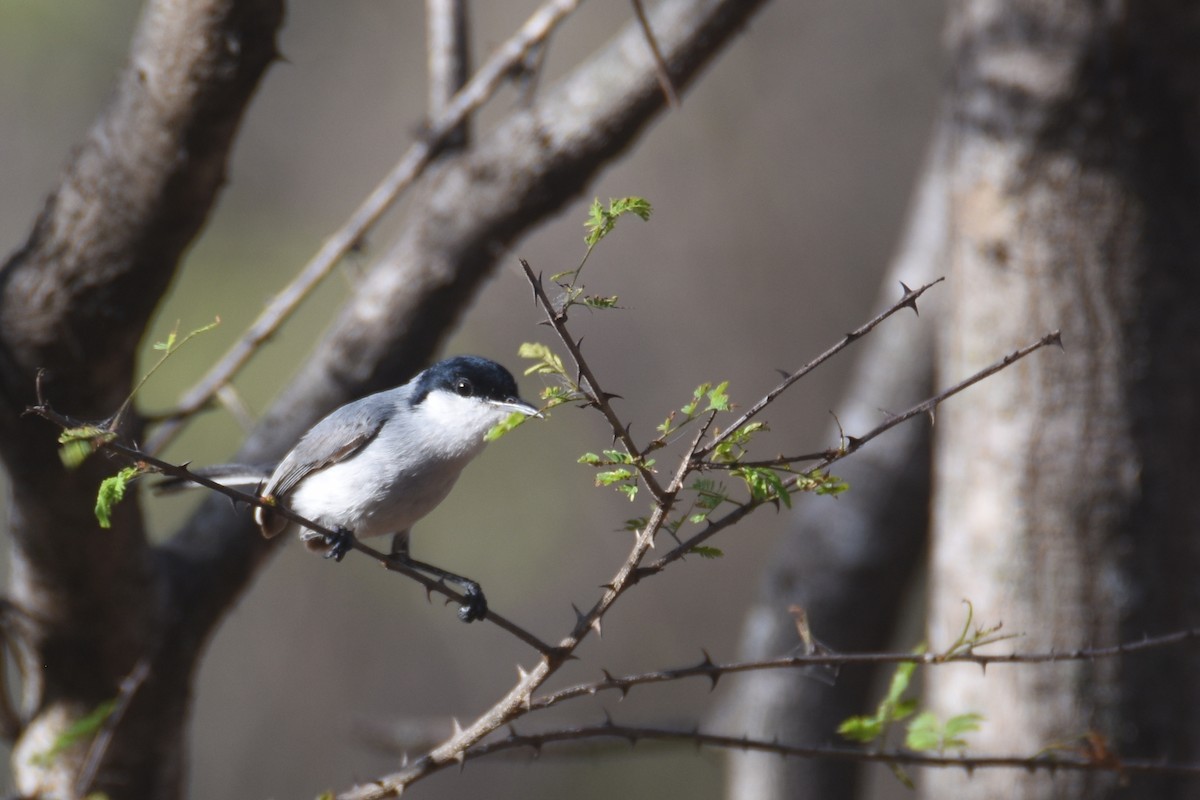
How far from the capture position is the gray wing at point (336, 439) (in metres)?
2.25

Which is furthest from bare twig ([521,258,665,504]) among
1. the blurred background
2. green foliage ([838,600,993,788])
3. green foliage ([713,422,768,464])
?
the blurred background

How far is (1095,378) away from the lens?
10.7 ft

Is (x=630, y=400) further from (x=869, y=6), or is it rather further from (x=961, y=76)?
(x=961, y=76)

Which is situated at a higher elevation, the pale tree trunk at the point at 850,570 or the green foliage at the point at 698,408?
the pale tree trunk at the point at 850,570

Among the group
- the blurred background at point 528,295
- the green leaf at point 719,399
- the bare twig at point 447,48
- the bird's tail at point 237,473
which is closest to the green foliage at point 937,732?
the green leaf at point 719,399

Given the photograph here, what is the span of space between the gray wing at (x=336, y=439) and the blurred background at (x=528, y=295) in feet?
19.3

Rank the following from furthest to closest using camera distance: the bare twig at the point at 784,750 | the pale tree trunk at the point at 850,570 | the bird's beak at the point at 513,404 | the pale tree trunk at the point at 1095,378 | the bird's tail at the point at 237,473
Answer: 1. the pale tree trunk at the point at 850,570
2. the pale tree trunk at the point at 1095,378
3. the bird's tail at the point at 237,473
4. the bird's beak at the point at 513,404
5. the bare twig at the point at 784,750

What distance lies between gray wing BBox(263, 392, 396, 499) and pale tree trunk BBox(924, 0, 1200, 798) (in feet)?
6.33

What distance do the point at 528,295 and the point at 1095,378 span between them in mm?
5456

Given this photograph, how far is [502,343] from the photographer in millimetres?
8633

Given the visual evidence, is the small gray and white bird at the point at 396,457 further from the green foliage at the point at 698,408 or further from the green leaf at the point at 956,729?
the green leaf at the point at 956,729

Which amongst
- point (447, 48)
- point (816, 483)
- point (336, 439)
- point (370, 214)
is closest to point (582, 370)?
point (816, 483)

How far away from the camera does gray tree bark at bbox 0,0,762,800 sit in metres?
2.35

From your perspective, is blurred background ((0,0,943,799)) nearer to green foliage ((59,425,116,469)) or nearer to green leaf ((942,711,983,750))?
green leaf ((942,711,983,750))
